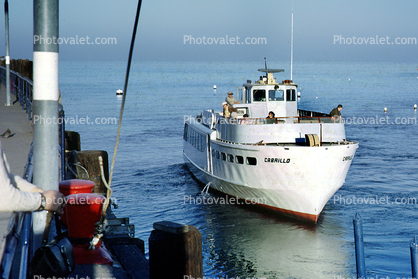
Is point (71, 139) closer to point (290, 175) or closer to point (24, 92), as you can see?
point (24, 92)

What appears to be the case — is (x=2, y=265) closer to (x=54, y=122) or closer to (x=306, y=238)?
(x=54, y=122)

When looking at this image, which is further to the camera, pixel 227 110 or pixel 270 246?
pixel 227 110

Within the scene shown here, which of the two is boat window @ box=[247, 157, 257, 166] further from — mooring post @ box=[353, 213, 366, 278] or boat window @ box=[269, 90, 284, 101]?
mooring post @ box=[353, 213, 366, 278]

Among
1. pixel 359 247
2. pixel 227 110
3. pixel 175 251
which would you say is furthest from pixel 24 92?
pixel 175 251

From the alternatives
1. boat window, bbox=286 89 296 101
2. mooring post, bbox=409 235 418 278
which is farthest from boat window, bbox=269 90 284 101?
mooring post, bbox=409 235 418 278

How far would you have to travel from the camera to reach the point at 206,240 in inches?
708

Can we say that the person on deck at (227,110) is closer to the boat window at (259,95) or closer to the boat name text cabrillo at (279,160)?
the boat window at (259,95)

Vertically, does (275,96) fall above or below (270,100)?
above

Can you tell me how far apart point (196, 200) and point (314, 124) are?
7.80 m

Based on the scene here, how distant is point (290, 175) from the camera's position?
18125 millimetres

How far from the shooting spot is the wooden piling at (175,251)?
5188mm

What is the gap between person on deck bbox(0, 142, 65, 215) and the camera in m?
2.95

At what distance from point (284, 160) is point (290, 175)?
664mm

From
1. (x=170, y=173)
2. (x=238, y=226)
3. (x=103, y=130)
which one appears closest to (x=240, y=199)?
(x=238, y=226)
